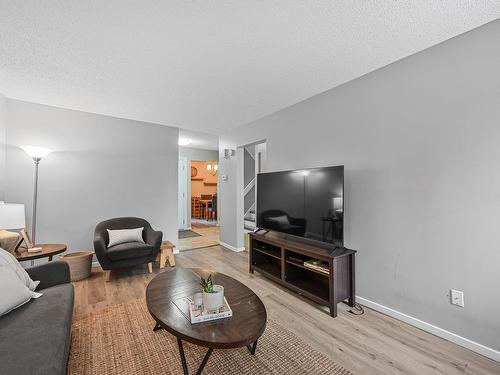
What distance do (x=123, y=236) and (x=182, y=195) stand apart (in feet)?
11.8

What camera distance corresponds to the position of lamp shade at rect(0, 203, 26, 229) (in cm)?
232

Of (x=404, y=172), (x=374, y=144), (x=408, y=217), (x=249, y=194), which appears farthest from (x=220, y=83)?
(x=249, y=194)

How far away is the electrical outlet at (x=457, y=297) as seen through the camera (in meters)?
1.88

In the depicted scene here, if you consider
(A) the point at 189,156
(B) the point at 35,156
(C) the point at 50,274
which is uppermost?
(A) the point at 189,156

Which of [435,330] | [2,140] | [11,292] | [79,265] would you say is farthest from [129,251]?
[435,330]

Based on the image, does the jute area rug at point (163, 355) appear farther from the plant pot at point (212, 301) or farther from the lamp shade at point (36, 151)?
the lamp shade at point (36, 151)

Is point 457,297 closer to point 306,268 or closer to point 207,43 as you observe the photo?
point 306,268

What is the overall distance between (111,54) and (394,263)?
3435mm

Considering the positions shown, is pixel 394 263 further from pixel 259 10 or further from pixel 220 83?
pixel 220 83

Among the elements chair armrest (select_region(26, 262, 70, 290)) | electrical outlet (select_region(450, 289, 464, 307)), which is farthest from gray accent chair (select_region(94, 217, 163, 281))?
electrical outlet (select_region(450, 289, 464, 307))

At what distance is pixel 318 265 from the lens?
255 centimetres

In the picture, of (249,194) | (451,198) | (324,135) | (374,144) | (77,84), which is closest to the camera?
(451,198)

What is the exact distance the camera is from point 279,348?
1.82 meters

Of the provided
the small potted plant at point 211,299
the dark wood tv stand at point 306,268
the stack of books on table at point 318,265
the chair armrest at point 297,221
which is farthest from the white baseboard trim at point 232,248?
the small potted plant at point 211,299
